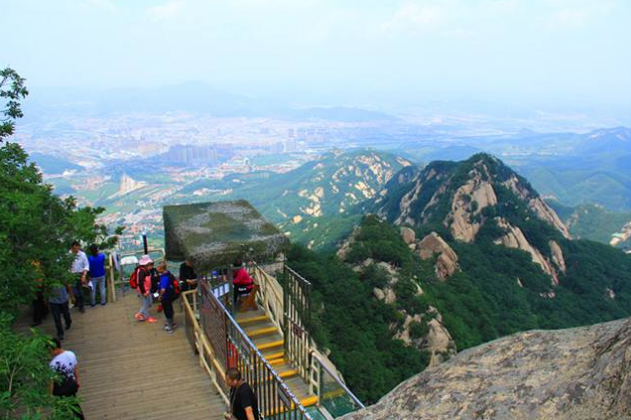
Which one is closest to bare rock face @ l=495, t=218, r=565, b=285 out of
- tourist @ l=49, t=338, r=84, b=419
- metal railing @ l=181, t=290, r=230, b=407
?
metal railing @ l=181, t=290, r=230, b=407

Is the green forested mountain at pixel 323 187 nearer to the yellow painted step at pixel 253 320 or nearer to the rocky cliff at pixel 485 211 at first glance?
the rocky cliff at pixel 485 211

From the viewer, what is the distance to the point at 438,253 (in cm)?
3622

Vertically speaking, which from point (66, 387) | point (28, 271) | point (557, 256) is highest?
point (28, 271)

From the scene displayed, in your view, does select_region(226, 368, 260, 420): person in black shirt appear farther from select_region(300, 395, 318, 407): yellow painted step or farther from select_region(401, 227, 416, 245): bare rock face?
select_region(401, 227, 416, 245): bare rock face

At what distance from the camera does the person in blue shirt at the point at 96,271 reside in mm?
10422

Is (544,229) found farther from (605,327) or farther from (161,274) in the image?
(605,327)

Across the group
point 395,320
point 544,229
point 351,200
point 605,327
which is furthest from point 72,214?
point 351,200

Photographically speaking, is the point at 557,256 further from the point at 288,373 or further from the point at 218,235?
the point at 218,235

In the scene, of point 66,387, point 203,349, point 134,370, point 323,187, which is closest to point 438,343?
point 203,349

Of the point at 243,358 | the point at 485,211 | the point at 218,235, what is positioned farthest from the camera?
the point at 485,211

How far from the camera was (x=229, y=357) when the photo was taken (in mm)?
7000

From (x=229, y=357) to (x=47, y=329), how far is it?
15.7ft

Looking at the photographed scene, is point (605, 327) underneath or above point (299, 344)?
above

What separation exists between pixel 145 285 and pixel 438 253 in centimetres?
2940
